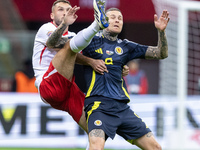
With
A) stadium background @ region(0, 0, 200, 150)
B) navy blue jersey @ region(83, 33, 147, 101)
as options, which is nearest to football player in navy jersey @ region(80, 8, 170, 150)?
navy blue jersey @ region(83, 33, 147, 101)

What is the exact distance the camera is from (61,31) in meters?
5.16

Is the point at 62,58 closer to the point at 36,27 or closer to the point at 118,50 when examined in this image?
the point at 118,50

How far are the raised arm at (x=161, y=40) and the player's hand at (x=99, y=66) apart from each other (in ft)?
2.10

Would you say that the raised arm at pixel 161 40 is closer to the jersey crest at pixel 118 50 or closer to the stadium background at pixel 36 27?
the jersey crest at pixel 118 50

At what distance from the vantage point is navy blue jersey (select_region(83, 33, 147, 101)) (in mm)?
5352

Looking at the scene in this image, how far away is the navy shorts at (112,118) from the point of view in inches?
203

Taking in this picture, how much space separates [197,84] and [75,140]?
13.3ft

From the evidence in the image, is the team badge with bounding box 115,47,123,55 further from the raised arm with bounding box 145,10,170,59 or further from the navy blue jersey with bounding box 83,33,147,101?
the raised arm with bounding box 145,10,170,59

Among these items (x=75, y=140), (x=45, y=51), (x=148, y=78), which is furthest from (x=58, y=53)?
(x=148, y=78)

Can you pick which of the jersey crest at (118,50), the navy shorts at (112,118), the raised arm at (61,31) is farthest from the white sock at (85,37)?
the navy shorts at (112,118)

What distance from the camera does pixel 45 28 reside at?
18.2 feet

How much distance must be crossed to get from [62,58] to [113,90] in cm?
70

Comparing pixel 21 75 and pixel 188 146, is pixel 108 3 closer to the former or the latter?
pixel 21 75

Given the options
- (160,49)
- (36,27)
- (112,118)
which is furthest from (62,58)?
(36,27)
